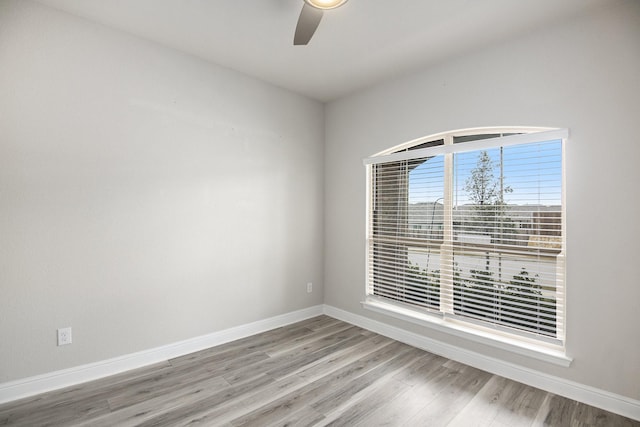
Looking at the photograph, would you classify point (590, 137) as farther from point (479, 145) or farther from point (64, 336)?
point (64, 336)

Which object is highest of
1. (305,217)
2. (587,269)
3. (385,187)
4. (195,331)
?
(385,187)

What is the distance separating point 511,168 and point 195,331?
3221mm

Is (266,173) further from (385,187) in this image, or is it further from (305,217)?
(385,187)

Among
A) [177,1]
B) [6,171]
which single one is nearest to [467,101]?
[177,1]

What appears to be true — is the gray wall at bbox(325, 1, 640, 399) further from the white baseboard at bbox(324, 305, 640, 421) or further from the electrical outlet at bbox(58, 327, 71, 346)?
the electrical outlet at bbox(58, 327, 71, 346)

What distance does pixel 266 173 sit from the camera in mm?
3596

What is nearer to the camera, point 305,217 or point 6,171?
point 6,171

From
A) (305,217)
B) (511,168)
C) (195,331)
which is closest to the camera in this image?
(511,168)

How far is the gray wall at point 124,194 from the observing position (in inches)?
87.4

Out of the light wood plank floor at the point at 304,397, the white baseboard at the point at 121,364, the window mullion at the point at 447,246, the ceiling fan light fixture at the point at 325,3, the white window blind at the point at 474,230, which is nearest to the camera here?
the ceiling fan light fixture at the point at 325,3

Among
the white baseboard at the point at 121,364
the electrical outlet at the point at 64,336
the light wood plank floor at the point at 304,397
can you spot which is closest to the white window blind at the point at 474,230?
the light wood plank floor at the point at 304,397

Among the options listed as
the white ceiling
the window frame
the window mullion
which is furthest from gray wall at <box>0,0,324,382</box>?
the window mullion

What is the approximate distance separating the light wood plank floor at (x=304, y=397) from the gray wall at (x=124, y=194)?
12.8 inches

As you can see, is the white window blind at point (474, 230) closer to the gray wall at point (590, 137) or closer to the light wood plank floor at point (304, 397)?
the gray wall at point (590, 137)
